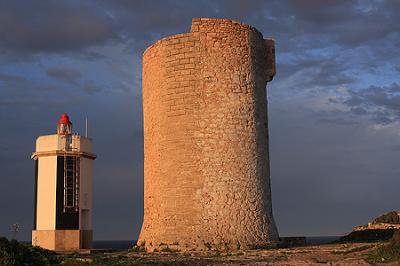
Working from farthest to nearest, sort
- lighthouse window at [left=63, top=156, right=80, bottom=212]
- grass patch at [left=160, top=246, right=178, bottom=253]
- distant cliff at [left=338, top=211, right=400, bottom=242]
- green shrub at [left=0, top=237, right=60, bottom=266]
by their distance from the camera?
lighthouse window at [left=63, top=156, right=80, bottom=212], distant cliff at [left=338, top=211, right=400, bottom=242], grass patch at [left=160, top=246, right=178, bottom=253], green shrub at [left=0, top=237, right=60, bottom=266]

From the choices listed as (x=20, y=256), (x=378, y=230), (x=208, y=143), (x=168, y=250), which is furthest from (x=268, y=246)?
(x=378, y=230)

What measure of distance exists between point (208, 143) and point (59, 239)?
8260 mm

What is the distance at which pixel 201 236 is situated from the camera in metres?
16.0

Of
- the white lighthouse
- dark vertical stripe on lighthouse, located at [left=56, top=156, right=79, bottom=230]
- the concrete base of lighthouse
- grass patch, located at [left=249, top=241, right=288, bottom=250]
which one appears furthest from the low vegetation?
dark vertical stripe on lighthouse, located at [left=56, top=156, right=79, bottom=230]

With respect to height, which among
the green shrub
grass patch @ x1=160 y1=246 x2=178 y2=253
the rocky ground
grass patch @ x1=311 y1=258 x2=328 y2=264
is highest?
the green shrub

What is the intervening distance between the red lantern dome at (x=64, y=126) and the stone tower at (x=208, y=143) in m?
6.07

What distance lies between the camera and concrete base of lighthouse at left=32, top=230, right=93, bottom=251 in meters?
21.1

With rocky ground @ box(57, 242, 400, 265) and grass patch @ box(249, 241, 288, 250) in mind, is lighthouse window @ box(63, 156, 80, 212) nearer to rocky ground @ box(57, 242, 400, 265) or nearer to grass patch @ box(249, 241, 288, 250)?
rocky ground @ box(57, 242, 400, 265)

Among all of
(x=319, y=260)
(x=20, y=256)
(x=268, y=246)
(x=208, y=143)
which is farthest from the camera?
(x=208, y=143)

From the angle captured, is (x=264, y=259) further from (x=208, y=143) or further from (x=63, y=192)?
(x=63, y=192)

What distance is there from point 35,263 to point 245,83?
8.44 metres

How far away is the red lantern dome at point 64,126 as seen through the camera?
2261cm

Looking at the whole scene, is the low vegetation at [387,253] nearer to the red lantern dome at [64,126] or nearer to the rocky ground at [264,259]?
the rocky ground at [264,259]

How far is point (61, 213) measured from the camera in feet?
70.9
